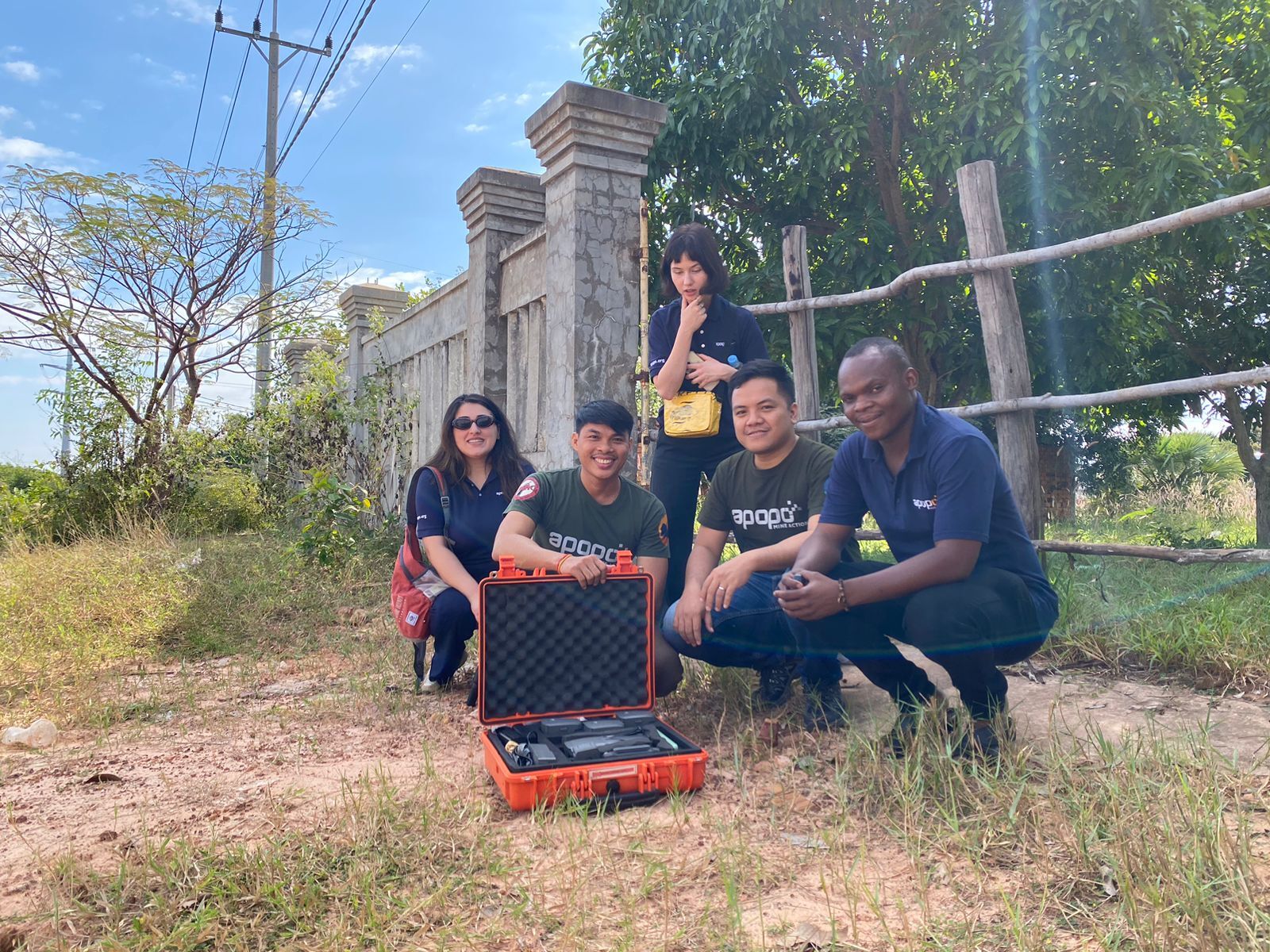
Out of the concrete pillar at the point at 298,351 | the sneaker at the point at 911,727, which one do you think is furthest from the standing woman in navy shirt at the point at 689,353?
the concrete pillar at the point at 298,351

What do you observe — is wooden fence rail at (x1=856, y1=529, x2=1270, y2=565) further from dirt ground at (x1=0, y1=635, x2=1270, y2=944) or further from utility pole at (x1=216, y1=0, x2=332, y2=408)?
utility pole at (x1=216, y1=0, x2=332, y2=408)

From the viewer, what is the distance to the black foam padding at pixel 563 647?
9.76 feet

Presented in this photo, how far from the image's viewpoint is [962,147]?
8211 millimetres

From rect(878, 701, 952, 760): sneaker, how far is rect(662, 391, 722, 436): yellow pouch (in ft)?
4.60

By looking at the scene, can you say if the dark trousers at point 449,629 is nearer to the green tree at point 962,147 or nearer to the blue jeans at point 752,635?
the blue jeans at point 752,635

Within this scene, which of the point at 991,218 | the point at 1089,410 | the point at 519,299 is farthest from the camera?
the point at 1089,410

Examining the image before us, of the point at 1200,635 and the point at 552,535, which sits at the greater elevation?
the point at 552,535

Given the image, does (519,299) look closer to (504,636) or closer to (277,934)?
(504,636)

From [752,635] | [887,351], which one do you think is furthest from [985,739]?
[887,351]

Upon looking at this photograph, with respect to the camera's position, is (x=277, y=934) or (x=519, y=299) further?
(x=519, y=299)

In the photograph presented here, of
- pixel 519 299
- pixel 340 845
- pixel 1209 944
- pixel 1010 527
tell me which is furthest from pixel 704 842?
pixel 519 299

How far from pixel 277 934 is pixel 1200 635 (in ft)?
11.3

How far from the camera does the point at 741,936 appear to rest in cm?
179

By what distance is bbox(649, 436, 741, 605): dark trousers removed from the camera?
154 inches
